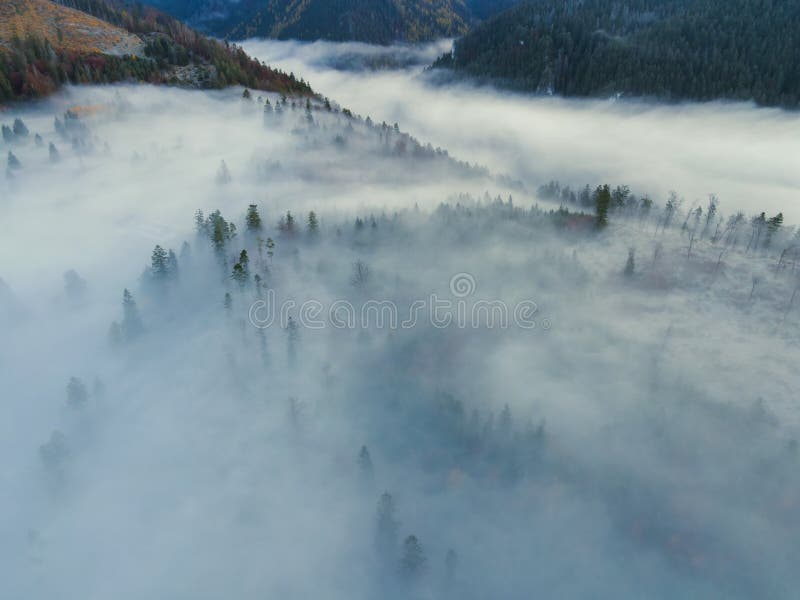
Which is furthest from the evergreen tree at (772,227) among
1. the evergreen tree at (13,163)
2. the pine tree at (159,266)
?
the evergreen tree at (13,163)

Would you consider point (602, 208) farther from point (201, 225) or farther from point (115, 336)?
point (115, 336)

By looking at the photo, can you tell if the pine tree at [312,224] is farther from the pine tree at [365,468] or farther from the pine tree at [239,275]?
the pine tree at [365,468]

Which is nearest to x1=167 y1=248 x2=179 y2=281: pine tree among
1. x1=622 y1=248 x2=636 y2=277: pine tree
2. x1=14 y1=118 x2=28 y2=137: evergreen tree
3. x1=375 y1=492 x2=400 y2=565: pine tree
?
x1=375 y1=492 x2=400 y2=565: pine tree

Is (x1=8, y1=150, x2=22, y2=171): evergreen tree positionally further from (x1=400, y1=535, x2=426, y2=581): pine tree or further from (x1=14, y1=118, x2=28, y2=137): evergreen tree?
(x1=400, y1=535, x2=426, y2=581): pine tree

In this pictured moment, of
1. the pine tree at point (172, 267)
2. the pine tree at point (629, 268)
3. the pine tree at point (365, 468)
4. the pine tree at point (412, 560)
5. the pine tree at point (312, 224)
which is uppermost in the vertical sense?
the pine tree at point (312, 224)

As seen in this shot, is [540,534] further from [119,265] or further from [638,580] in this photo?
[119,265]

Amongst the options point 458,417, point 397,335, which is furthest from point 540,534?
point 397,335

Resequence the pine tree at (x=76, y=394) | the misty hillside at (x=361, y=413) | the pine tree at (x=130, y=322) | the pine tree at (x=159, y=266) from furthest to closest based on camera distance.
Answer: the pine tree at (x=159, y=266) → the pine tree at (x=130, y=322) → the pine tree at (x=76, y=394) → the misty hillside at (x=361, y=413)
